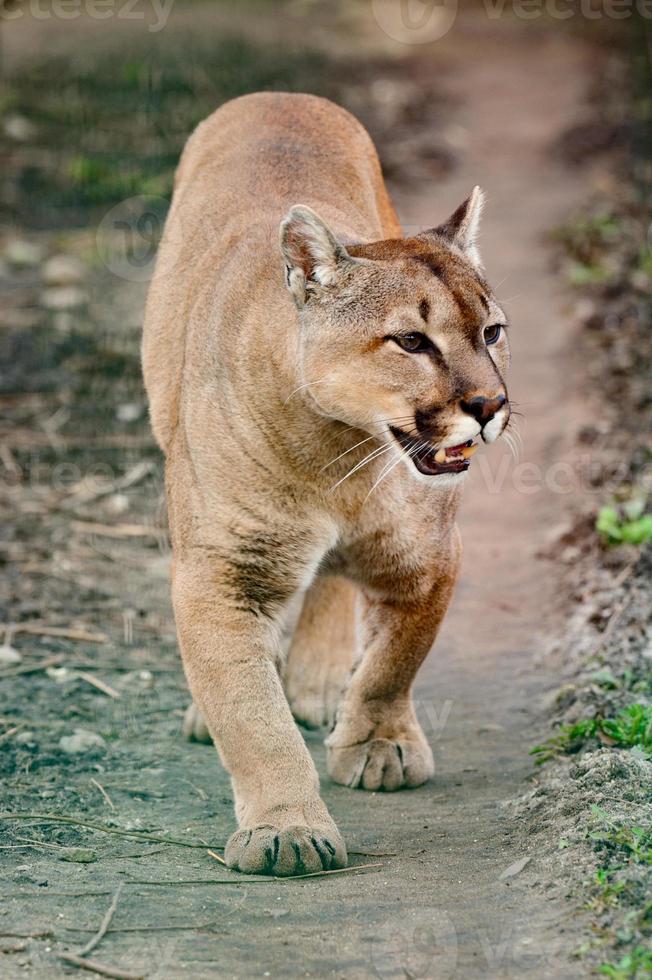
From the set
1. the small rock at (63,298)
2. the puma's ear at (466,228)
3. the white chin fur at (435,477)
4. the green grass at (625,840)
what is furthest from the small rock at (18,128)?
the green grass at (625,840)

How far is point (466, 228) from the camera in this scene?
4938 millimetres

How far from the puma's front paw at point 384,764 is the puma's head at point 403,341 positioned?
1.30 m

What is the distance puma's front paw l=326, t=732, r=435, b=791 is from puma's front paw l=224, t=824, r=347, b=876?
79 centimetres

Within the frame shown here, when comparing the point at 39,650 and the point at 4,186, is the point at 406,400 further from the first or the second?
the point at 4,186

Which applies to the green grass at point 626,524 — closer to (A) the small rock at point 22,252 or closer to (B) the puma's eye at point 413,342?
(B) the puma's eye at point 413,342

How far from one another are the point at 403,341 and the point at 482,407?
342mm

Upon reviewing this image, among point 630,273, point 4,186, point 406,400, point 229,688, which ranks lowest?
point 4,186

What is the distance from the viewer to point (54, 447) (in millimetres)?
8742

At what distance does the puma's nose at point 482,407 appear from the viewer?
4266 millimetres

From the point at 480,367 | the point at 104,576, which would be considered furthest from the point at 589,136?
the point at 480,367

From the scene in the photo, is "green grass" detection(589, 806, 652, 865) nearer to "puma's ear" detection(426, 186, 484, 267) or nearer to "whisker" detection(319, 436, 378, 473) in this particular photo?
"whisker" detection(319, 436, 378, 473)

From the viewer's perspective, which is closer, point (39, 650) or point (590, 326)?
point (39, 650)

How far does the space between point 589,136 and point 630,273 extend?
4021 millimetres

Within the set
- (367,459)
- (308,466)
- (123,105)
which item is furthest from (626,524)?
(123,105)
